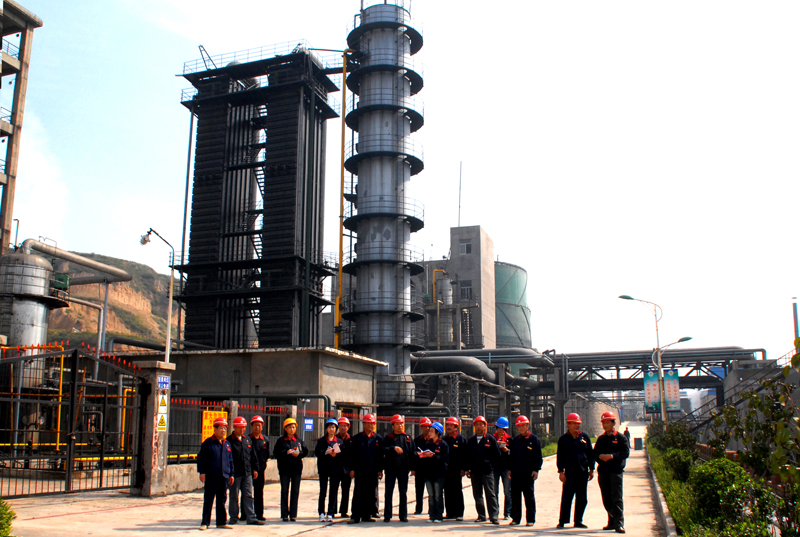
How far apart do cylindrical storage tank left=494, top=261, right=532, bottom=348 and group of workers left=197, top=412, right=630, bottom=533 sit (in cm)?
5633

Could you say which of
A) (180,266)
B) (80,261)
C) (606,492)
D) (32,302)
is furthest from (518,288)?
(606,492)

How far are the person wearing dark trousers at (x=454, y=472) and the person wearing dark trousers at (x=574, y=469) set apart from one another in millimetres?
1726

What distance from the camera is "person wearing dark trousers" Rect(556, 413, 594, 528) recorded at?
1057 cm

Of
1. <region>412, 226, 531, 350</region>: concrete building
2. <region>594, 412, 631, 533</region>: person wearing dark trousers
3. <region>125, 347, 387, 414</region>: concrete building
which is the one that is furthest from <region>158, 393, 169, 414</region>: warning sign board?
<region>412, 226, 531, 350</region>: concrete building

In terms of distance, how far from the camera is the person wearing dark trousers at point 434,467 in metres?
11.2

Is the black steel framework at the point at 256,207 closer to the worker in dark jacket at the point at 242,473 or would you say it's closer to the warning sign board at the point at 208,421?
the warning sign board at the point at 208,421

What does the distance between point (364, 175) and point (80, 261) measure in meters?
15.8

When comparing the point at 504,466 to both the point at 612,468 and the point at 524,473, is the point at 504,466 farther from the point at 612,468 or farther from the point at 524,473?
the point at 612,468

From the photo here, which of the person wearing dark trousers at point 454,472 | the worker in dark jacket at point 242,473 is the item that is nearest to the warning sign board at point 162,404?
the worker in dark jacket at point 242,473

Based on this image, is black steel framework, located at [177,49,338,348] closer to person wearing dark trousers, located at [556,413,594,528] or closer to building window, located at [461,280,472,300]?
building window, located at [461,280,472,300]

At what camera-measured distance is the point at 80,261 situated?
120 ft

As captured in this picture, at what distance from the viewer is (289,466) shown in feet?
36.8

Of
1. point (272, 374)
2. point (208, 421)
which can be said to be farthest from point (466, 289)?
point (208, 421)

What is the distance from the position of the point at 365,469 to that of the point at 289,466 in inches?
48.5
